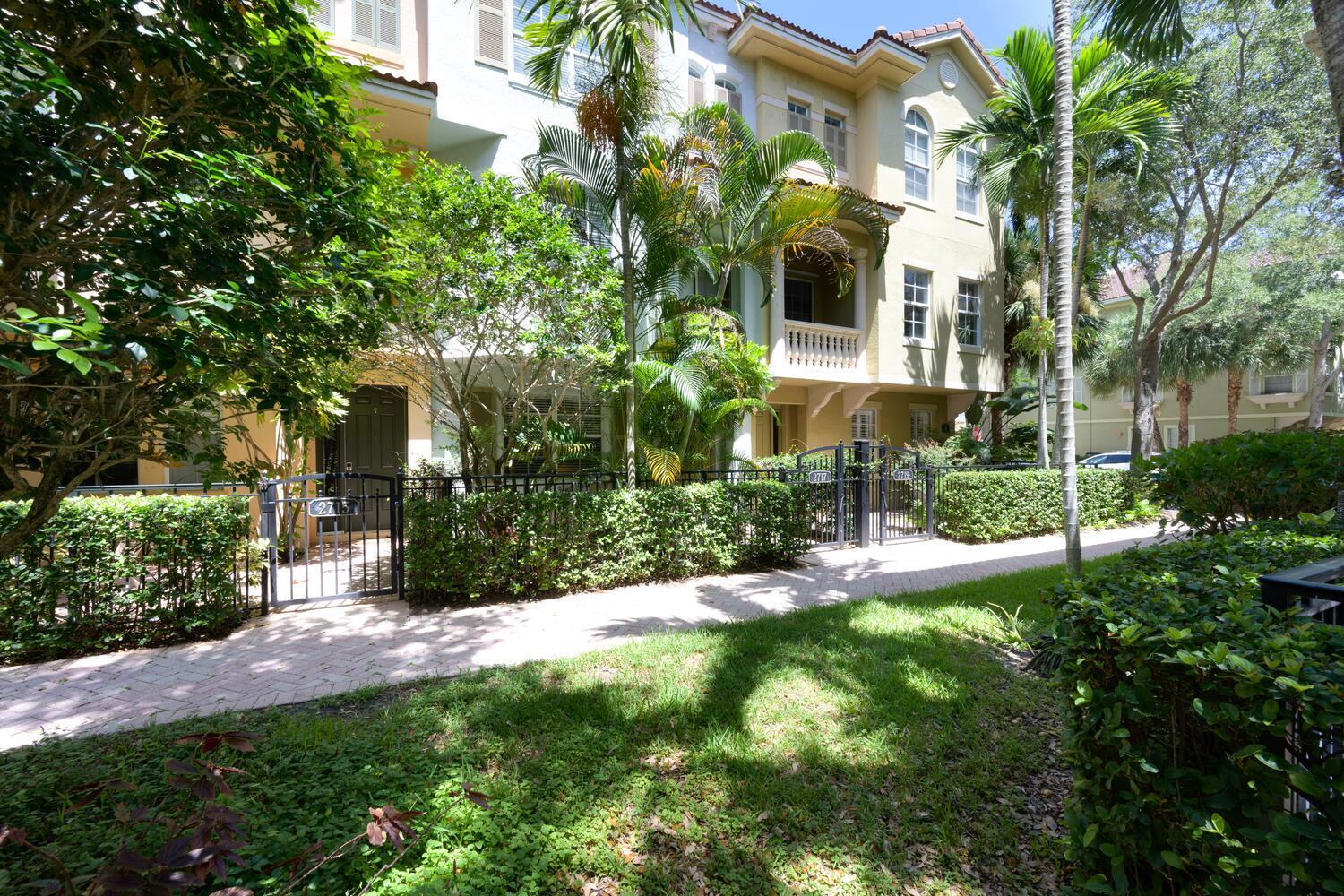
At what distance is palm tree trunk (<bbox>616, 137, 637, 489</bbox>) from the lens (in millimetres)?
7392

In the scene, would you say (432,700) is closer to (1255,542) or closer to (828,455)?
(1255,542)

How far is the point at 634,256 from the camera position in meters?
8.41

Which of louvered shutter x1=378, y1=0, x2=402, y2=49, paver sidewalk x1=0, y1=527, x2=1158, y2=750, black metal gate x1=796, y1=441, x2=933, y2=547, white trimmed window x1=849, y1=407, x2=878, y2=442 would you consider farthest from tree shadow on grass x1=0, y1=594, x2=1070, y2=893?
white trimmed window x1=849, y1=407, x2=878, y2=442

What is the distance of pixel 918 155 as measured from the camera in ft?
48.9

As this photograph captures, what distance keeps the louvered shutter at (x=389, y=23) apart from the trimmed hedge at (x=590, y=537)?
902 centimetres

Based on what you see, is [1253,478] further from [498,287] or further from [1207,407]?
[1207,407]

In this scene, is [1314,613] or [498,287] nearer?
[1314,613]

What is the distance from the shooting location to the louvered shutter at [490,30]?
10145 mm

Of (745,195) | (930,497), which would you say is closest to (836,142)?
(745,195)

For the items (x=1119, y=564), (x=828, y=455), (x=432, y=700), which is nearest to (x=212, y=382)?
(x=432, y=700)

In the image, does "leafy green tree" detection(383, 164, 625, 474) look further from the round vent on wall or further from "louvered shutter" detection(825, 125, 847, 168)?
the round vent on wall

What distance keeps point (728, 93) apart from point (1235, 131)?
12731 millimetres

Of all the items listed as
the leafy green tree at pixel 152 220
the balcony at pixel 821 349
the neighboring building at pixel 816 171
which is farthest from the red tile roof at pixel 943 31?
the leafy green tree at pixel 152 220

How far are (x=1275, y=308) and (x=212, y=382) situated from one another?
1266 inches
